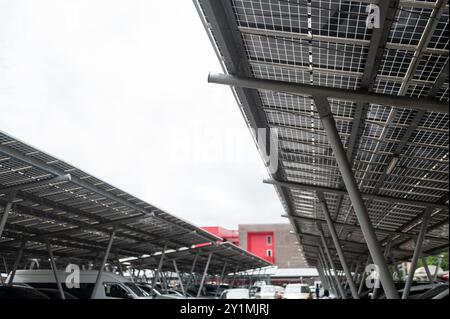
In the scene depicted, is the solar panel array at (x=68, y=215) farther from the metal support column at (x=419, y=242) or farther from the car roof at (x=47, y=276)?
the metal support column at (x=419, y=242)

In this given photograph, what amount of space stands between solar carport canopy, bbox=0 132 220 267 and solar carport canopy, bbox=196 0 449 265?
175 inches

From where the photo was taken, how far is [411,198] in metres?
19.0

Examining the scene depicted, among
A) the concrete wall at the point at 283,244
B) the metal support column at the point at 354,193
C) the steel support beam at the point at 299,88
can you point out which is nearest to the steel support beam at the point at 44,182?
the steel support beam at the point at 299,88

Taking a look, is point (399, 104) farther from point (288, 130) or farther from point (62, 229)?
point (62, 229)

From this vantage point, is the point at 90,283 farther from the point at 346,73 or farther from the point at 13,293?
the point at 346,73

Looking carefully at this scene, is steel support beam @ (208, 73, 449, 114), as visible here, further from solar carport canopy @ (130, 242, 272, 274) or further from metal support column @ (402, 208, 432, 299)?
solar carport canopy @ (130, 242, 272, 274)

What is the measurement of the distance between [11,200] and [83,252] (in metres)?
19.2

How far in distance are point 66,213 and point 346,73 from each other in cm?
1138

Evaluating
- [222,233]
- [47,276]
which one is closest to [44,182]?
[47,276]

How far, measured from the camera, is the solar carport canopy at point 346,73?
301 inches

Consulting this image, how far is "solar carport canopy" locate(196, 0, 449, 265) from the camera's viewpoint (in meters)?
7.64

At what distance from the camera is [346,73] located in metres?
9.43

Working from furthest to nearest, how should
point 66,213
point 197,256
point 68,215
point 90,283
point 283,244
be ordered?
point 197,256 < point 283,244 < point 90,283 < point 68,215 < point 66,213
